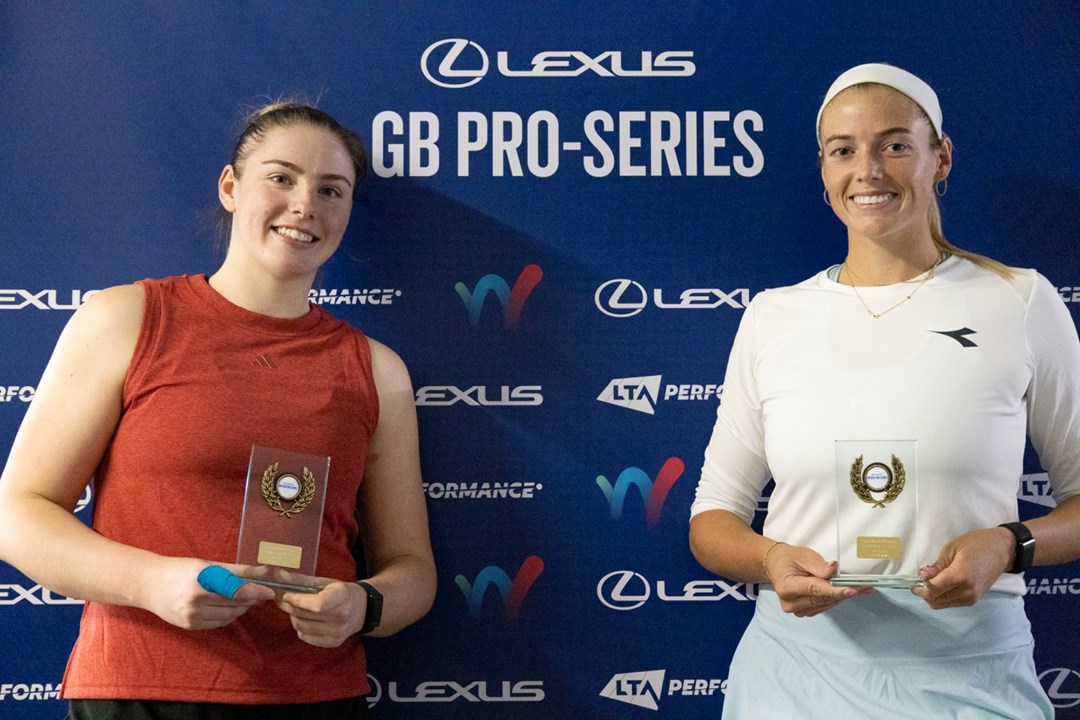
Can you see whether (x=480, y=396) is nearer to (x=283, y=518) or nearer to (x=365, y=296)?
(x=365, y=296)

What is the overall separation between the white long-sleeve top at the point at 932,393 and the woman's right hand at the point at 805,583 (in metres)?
0.15

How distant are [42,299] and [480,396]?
1.07 meters

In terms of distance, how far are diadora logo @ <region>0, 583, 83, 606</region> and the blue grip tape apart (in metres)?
0.85

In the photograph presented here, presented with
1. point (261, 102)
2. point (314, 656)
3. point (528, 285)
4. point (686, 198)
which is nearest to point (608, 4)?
point (686, 198)

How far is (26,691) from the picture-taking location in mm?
2299

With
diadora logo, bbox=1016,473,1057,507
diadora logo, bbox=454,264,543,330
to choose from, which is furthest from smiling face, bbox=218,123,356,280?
diadora logo, bbox=1016,473,1057,507

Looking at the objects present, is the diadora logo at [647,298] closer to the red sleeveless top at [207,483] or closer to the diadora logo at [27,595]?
the red sleeveless top at [207,483]

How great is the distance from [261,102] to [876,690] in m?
1.89

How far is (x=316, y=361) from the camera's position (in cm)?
210

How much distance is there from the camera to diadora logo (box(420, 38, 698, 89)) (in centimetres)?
243

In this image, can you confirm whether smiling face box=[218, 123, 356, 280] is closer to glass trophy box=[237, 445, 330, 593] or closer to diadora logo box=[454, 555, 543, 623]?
glass trophy box=[237, 445, 330, 593]

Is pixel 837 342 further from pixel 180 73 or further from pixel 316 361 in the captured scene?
pixel 180 73

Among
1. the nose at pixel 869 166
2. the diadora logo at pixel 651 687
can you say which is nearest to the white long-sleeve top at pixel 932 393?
the nose at pixel 869 166

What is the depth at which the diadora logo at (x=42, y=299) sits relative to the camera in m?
2.38
